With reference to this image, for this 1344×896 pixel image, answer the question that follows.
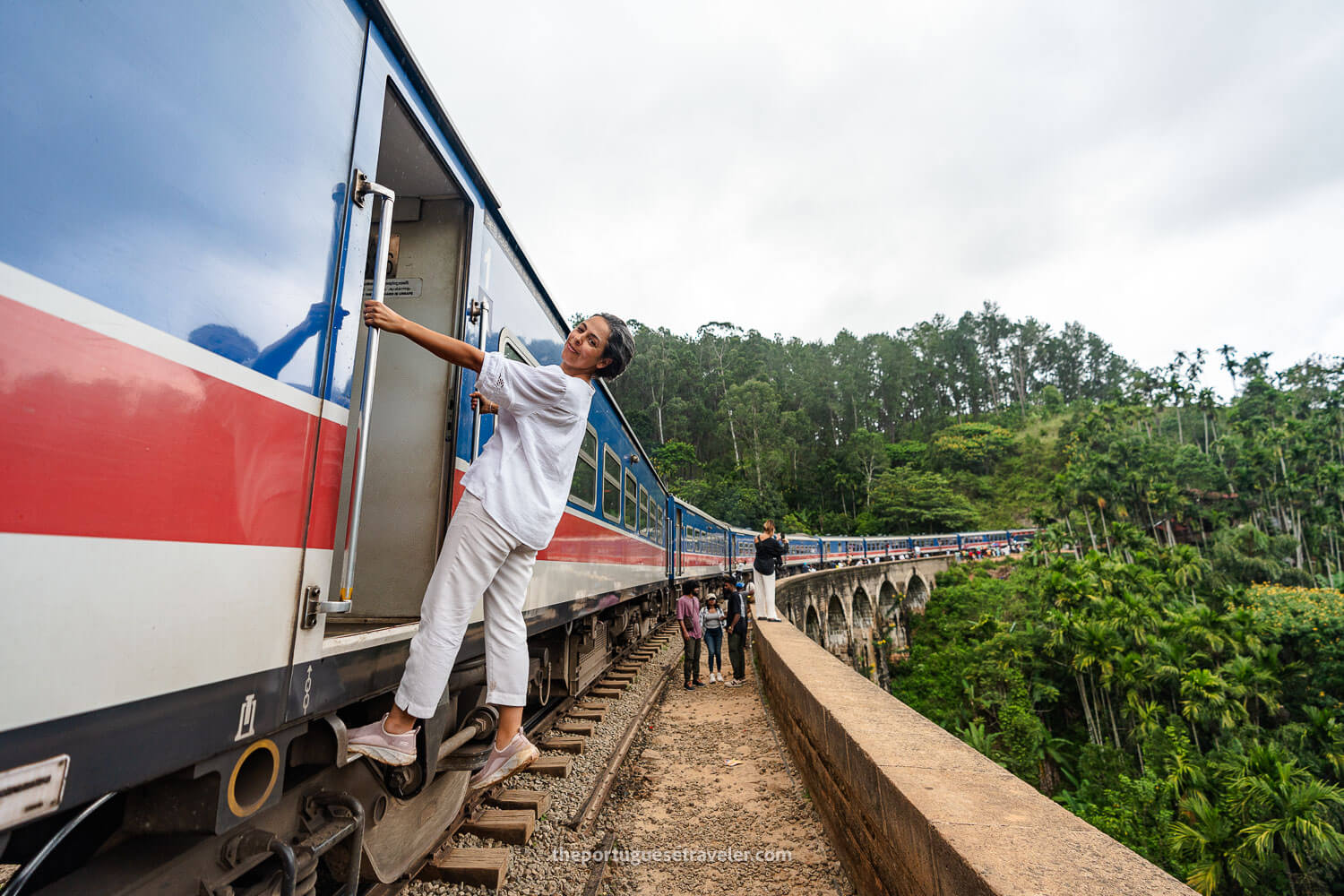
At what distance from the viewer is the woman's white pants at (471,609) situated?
2.03m

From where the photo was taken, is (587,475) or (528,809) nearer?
(528,809)

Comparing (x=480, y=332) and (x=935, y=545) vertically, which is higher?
(x=480, y=332)

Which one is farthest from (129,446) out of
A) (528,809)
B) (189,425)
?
(528,809)

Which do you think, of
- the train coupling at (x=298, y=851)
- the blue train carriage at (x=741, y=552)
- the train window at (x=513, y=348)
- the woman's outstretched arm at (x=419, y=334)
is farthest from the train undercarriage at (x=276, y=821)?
the blue train carriage at (x=741, y=552)

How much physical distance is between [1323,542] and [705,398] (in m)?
48.4

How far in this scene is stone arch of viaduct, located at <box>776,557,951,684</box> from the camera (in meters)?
19.8

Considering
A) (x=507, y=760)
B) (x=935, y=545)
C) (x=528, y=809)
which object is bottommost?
(x=528, y=809)

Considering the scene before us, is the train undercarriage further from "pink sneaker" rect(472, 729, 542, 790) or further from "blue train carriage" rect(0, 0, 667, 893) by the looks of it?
"pink sneaker" rect(472, 729, 542, 790)

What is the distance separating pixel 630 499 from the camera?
8.02 meters

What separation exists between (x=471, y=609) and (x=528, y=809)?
265cm

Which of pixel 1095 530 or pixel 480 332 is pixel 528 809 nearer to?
pixel 480 332

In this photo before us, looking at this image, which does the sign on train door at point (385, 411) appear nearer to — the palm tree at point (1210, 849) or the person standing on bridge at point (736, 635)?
the person standing on bridge at point (736, 635)

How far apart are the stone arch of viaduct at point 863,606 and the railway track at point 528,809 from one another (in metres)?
8.83

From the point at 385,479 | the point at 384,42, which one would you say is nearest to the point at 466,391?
the point at 385,479
